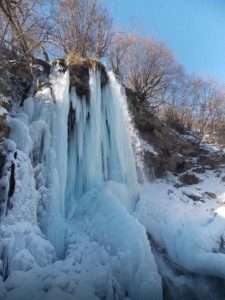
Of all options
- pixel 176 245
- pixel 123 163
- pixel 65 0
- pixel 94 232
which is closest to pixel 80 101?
pixel 123 163

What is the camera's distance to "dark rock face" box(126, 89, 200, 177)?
10.2 metres

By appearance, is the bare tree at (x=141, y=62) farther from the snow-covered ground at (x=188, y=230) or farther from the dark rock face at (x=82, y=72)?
the snow-covered ground at (x=188, y=230)

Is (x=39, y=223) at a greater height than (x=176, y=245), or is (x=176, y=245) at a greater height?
(x=39, y=223)

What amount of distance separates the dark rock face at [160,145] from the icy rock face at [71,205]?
169 cm

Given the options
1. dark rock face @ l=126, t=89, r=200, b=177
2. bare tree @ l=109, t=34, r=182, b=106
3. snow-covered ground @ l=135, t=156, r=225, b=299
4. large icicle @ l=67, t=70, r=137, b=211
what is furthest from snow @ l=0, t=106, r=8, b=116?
bare tree @ l=109, t=34, r=182, b=106

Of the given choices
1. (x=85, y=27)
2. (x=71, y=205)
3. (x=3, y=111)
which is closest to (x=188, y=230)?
(x=71, y=205)

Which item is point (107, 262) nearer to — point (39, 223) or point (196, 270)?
Answer: point (39, 223)

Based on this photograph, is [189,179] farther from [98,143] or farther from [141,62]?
[141,62]

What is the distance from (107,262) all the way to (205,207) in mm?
4184

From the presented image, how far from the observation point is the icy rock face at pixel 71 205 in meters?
5.06

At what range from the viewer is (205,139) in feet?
44.7

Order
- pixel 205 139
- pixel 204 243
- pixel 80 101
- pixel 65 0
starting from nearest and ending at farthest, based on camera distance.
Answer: pixel 204 243
pixel 80 101
pixel 65 0
pixel 205 139

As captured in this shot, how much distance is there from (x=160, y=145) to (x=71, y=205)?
4447 millimetres

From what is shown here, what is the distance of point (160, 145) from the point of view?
1060cm
